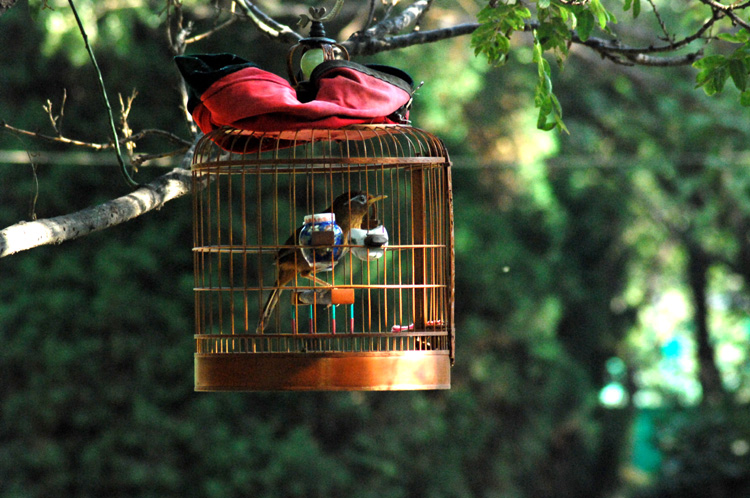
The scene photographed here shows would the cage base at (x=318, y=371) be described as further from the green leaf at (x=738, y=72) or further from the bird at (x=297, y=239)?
the green leaf at (x=738, y=72)

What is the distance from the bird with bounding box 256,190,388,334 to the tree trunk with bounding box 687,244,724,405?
918 centimetres

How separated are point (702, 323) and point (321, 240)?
1032 centimetres

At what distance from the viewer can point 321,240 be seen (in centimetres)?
263

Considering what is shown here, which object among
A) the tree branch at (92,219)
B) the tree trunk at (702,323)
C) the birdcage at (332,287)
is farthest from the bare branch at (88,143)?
the tree trunk at (702,323)

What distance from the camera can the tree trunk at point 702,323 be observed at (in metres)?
11.2

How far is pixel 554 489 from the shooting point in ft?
31.9

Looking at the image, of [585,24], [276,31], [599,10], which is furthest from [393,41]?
[599,10]

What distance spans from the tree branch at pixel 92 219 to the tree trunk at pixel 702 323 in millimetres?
9374

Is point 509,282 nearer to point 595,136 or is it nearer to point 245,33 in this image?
point 595,136

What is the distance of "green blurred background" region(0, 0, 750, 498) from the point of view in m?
6.98

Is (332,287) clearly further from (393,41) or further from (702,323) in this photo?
(702,323)

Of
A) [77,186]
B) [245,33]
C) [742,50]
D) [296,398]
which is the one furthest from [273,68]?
[742,50]

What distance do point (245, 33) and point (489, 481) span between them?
4570 mm

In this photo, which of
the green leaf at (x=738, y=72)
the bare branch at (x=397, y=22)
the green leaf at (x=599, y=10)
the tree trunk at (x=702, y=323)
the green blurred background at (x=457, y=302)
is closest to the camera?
the green leaf at (x=599, y=10)
